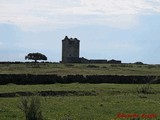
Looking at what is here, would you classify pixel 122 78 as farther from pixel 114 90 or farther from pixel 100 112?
pixel 100 112

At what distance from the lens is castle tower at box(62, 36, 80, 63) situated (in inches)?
4956

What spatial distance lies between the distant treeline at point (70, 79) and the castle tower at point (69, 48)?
70.4 meters

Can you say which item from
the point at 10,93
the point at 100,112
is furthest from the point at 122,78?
the point at 100,112

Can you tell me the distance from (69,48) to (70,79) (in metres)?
74.1

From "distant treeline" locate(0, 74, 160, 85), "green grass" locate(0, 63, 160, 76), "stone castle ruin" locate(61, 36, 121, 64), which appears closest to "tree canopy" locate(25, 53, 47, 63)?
"stone castle ruin" locate(61, 36, 121, 64)

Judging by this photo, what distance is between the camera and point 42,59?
11800cm

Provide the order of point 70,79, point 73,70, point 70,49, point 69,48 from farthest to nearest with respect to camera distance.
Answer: point 69,48 → point 70,49 → point 73,70 → point 70,79

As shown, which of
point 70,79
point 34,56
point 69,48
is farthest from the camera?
point 69,48

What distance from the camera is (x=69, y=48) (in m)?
126

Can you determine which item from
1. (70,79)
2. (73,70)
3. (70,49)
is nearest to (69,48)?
(70,49)

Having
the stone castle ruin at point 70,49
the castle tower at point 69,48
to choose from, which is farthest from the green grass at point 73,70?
the castle tower at point 69,48

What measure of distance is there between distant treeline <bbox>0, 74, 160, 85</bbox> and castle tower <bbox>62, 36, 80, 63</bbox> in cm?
7036

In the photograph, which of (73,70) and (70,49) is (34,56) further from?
(73,70)

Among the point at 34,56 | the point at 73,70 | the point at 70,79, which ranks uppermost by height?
the point at 34,56
